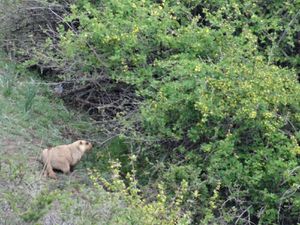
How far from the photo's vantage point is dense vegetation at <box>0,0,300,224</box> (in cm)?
874

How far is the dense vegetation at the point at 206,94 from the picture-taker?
8742 mm

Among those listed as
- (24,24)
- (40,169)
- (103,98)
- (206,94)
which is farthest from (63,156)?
(24,24)

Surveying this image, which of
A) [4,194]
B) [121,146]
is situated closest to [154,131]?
[121,146]

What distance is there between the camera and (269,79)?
9.01 metres

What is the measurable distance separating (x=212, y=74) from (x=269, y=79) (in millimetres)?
608

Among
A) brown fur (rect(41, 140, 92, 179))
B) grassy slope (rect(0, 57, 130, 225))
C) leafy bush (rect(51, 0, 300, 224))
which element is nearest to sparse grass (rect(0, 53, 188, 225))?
grassy slope (rect(0, 57, 130, 225))

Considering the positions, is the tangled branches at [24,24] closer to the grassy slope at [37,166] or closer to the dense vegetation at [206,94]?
the grassy slope at [37,166]

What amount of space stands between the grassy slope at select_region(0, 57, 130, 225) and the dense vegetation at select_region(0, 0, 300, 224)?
0.53m

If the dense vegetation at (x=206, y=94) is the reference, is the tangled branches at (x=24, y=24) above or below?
below

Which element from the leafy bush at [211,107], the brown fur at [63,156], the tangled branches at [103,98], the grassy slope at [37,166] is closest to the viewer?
the grassy slope at [37,166]

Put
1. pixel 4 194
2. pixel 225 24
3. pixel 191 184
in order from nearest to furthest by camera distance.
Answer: pixel 4 194, pixel 191 184, pixel 225 24

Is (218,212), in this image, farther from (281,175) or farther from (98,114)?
(98,114)

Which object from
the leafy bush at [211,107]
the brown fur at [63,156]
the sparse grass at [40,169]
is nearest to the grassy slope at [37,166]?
the sparse grass at [40,169]

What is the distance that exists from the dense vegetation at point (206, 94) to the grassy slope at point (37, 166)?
0.53m
